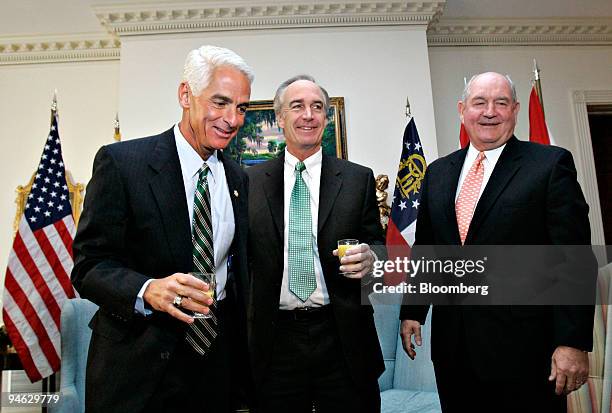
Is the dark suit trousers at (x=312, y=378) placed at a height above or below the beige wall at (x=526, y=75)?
below

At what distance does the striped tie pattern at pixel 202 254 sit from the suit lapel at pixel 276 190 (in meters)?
0.54

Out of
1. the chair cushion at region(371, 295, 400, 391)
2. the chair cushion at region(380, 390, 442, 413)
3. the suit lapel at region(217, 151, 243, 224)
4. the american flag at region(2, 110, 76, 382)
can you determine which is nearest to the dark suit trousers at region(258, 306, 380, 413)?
the suit lapel at region(217, 151, 243, 224)

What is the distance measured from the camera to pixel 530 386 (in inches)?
64.3

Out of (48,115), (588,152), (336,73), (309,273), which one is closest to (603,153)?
(588,152)

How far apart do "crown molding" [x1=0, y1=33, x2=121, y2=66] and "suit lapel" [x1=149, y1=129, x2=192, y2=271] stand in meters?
4.90

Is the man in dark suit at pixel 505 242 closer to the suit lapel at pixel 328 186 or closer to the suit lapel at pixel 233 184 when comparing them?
the suit lapel at pixel 328 186

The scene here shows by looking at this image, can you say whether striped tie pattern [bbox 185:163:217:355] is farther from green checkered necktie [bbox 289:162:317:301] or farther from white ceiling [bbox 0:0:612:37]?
white ceiling [bbox 0:0:612:37]

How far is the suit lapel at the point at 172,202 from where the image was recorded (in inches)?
54.1

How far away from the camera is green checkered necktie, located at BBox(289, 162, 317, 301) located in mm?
1898

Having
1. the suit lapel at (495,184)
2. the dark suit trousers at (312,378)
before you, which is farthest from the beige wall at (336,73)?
the dark suit trousers at (312,378)

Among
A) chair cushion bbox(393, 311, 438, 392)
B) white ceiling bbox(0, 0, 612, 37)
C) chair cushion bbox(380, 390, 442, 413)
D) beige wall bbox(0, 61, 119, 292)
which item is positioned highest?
white ceiling bbox(0, 0, 612, 37)

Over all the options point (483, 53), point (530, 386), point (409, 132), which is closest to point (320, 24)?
point (409, 132)

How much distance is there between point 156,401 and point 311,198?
1.04 meters

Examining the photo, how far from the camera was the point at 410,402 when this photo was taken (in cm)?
305
